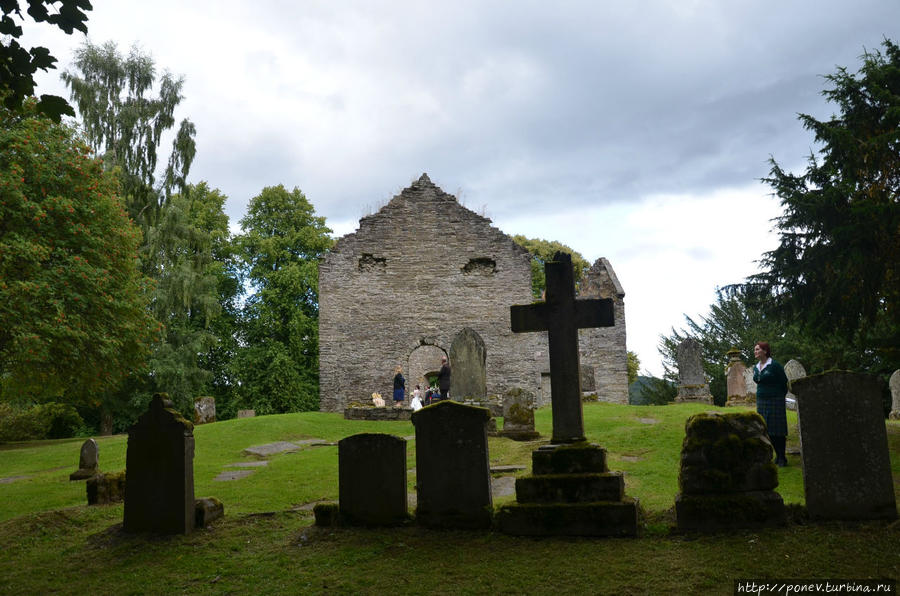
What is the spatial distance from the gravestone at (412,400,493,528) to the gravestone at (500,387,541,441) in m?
6.16

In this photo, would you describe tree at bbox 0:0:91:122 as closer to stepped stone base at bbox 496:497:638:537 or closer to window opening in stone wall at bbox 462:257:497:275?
stepped stone base at bbox 496:497:638:537

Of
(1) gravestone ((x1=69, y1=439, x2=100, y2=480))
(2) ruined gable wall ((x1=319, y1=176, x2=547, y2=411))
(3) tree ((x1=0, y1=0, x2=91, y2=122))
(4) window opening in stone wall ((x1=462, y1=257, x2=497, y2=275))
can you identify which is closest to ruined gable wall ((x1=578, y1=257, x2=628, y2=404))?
(2) ruined gable wall ((x1=319, y1=176, x2=547, y2=411))

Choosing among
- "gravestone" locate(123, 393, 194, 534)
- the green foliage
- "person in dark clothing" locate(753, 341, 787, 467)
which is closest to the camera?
"gravestone" locate(123, 393, 194, 534)

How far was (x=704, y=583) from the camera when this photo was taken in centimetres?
454

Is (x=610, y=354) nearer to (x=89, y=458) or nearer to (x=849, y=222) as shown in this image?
(x=849, y=222)

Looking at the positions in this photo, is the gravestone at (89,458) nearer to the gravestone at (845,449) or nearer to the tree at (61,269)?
the tree at (61,269)

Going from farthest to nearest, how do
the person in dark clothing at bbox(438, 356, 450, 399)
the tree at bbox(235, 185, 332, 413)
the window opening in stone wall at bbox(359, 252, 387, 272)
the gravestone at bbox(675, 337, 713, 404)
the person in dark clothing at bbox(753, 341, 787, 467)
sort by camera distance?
the tree at bbox(235, 185, 332, 413), the window opening in stone wall at bbox(359, 252, 387, 272), the gravestone at bbox(675, 337, 713, 404), the person in dark clothing at bbox(438, 356, 450, 399), the person in dark clothing at bbox(753, 341, 787, 467)

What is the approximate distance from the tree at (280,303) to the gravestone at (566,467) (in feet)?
78.7

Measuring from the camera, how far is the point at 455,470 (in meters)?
6.25

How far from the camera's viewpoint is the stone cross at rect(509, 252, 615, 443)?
657 centimetres

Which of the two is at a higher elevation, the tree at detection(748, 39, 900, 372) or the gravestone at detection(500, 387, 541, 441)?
the tree at detection(748, 39, 900, 372)

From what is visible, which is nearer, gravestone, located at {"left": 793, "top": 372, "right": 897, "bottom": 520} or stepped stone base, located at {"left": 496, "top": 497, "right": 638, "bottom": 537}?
gravestone, located at {"left": 793, "top": 372, "right": 897, "bottom": 520}

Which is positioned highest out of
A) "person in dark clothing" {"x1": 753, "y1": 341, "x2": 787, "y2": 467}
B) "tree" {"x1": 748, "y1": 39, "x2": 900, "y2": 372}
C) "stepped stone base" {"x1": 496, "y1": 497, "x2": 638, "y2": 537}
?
"tree" {"x1": 748, "y1": 39, "x2": 900, "y2": 372}

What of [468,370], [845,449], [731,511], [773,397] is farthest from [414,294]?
[845,449]
